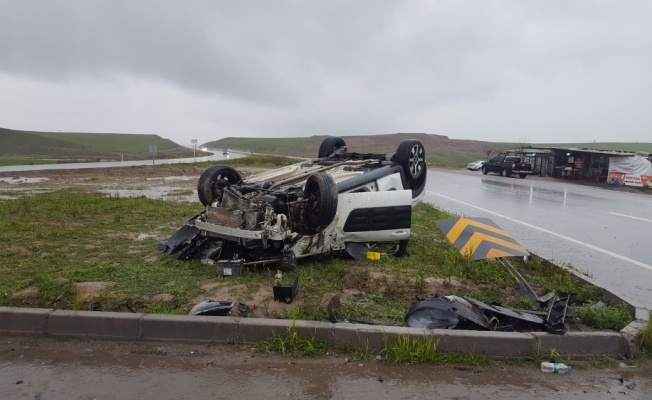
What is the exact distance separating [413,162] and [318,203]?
255cm

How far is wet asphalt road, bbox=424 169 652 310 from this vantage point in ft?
21.5

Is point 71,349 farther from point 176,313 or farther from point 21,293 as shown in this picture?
point 21,293

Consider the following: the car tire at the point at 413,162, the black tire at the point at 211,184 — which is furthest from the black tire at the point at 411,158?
the black tire at the point at 211,184

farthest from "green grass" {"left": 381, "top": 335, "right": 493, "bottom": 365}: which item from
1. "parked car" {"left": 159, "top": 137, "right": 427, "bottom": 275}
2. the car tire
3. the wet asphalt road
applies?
the car tire

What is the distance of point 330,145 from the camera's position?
973cm

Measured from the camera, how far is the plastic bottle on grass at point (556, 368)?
12.0 feet

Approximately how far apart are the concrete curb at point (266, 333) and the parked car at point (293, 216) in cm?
156

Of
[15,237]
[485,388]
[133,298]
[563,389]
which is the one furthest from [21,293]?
[563,389]

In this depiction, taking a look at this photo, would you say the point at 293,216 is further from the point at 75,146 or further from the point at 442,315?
the point at 75,146

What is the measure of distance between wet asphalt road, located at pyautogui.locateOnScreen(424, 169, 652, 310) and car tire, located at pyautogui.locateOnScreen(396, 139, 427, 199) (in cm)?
228

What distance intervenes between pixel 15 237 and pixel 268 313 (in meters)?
5.61

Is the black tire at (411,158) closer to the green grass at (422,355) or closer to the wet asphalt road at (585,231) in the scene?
the wet asphalt road at (585,231)

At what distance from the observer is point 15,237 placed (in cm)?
771

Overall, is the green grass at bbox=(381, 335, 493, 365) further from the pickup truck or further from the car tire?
the pickup truck
